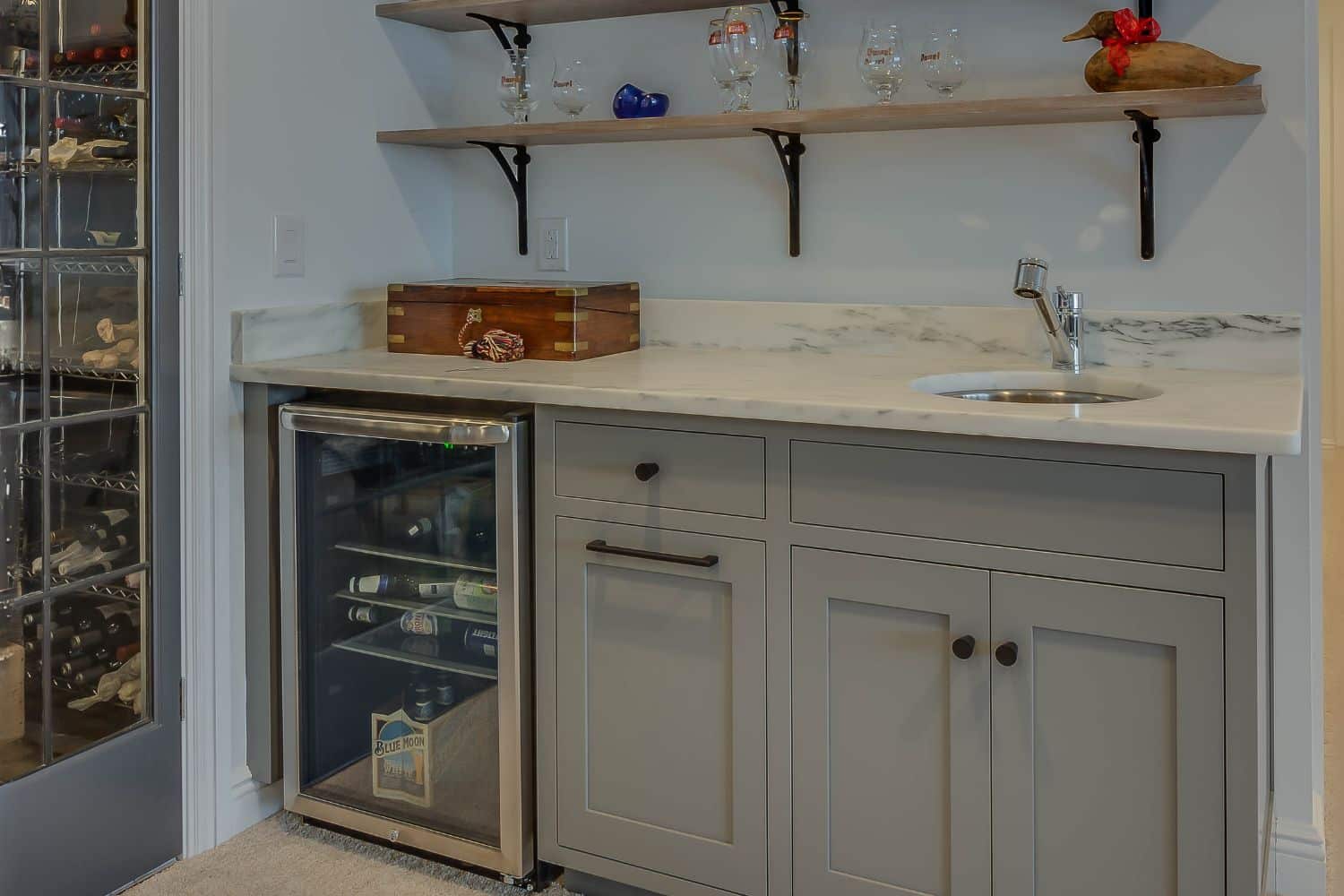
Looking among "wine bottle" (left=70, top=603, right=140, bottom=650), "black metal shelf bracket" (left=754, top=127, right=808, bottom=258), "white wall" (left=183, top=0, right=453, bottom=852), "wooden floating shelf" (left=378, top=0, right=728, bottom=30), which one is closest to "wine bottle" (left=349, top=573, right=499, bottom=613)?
"white wall" (left=183, top=0, right=453, bottom=852)

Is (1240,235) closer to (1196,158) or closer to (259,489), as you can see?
(1196,158)

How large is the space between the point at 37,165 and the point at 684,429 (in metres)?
1.11

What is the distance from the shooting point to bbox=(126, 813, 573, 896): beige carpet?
2057 mm

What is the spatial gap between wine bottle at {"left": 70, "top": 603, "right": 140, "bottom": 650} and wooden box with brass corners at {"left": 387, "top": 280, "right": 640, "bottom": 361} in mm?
741

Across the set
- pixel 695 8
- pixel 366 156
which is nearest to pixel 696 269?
pixel 695 8

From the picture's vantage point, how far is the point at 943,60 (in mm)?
A: 2072

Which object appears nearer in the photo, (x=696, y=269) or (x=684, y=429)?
(x=684, y=429)

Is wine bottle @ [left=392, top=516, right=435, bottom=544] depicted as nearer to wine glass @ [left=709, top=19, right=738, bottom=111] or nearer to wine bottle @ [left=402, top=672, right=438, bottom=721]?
wine bottle @ [left=402, top=672, right=438, bottom=721]

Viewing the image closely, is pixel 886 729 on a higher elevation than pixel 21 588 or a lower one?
lower

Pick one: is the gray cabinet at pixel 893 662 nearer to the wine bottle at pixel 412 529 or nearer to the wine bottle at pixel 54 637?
the wine bottle at pixel 412 529

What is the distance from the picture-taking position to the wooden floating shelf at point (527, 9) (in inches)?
93.4

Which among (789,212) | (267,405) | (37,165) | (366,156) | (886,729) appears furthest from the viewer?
(366,156)

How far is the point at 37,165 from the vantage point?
6.15 ft

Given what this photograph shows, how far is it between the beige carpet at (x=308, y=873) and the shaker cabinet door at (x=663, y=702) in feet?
0.84
